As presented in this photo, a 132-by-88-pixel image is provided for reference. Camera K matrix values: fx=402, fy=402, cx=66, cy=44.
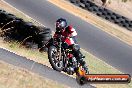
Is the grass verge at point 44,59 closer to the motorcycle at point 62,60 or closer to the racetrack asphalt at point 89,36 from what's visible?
the racetrack asphalt at point 89,36

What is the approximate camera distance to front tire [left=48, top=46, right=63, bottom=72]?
36.5ft

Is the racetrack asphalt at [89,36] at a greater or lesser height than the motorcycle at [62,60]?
lesser

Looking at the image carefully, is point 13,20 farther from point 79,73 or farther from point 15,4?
point 15,4

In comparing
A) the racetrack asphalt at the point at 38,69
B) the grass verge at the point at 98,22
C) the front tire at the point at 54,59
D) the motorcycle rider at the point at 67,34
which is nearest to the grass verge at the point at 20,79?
the racetrack asphalt at the point at 38,69

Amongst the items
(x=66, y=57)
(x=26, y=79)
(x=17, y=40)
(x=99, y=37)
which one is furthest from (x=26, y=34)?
(x=99, y=37)

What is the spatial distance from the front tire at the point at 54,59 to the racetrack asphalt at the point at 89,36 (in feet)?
23.9

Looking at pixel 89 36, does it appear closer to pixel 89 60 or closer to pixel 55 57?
pixel 89 60

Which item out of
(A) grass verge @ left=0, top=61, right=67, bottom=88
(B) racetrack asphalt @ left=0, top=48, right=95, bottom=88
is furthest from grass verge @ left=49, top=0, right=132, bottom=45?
(A) grass verge @ left=0, top=61, right=67, bottom=88

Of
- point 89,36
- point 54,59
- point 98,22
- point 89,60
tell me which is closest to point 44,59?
point 54,59

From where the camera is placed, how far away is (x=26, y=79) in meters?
10.1

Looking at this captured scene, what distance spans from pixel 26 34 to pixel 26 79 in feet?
18.4

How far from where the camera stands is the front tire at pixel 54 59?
36.5ft

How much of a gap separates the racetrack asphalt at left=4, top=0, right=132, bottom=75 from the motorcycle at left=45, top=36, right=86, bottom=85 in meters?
7.07

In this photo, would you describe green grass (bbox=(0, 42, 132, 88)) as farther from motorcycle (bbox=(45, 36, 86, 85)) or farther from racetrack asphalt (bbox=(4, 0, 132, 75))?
motorcycle (bbox=(45, 36, 86, 85))
